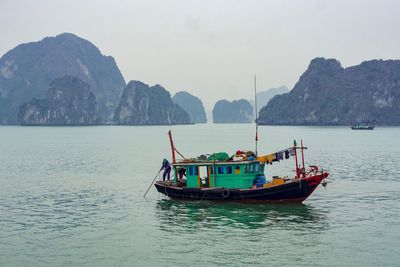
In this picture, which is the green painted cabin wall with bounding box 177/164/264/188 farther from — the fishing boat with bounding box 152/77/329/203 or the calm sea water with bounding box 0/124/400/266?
the calm sea water with bounding box 0/124/400/266

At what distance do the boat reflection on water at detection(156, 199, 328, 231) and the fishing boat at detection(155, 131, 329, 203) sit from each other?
694 mm

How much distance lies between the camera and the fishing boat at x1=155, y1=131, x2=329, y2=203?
118 feet

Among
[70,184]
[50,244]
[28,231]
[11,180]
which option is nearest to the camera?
[50,244]

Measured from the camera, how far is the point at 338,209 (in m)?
35.1

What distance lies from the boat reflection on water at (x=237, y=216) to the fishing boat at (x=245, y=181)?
694mm

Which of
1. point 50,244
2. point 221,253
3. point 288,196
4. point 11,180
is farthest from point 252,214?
point 11,180

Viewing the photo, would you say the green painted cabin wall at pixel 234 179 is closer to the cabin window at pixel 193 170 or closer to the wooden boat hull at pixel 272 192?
the wooden boat hull at pixel 272 192

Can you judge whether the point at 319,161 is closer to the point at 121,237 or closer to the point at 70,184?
the point at 70,184

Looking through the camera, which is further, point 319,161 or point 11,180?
point 319,161

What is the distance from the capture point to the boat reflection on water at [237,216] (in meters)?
30.2

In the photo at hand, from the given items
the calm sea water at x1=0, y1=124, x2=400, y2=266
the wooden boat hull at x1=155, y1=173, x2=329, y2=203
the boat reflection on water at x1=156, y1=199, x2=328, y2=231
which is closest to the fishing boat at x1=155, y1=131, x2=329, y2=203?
the wooden boat hull at x1=155, y1=173, x2=329, y2=203

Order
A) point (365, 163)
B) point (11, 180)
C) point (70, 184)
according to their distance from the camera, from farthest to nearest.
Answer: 1. point (365, 163)
2. point (11, 180)
3. point (70, 184)

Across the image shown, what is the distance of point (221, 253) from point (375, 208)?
16496mm

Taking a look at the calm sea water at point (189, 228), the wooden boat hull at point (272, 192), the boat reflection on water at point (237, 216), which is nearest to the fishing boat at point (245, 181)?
the wooden boat hull at point (272, 192)
